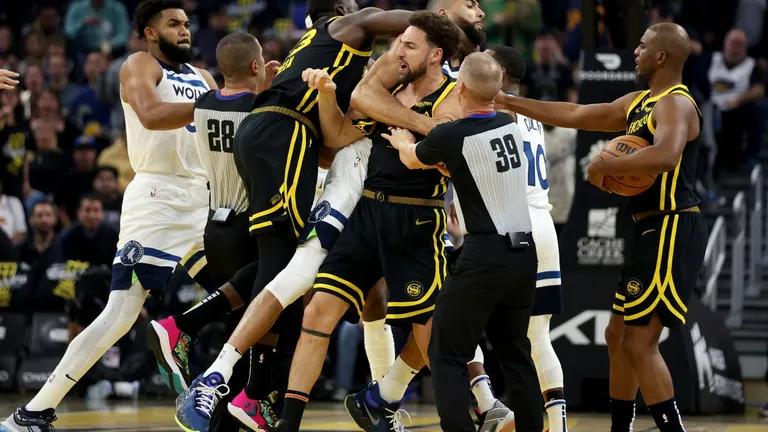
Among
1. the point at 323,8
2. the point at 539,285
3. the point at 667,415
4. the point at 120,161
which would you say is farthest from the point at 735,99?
the point at 667,415

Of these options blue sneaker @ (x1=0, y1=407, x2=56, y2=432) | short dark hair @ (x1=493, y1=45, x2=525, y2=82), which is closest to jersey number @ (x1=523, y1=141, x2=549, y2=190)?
short dark hair @ (x1=493, y1=45, x2=525, y2=82)

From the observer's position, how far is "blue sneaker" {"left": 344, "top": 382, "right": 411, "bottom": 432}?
7867mm

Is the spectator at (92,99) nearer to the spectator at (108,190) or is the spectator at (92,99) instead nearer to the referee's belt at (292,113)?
the spectator at (108,190)

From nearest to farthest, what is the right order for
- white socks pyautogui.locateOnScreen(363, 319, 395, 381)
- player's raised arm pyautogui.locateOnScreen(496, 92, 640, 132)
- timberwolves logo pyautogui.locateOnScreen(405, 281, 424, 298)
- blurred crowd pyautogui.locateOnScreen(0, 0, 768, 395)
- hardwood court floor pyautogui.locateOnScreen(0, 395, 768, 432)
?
timberwolves logo pyautogui.locateOnScreen(405, 281, 424, 298)
player's raised arm pyautogui.locateOnScreen(496, 92, 640, 132)
white socks pyautogui.locateOnScreen(363, 319, 395, 381)
hardwood court floor pyautogui.locateOnScreen(0, 395, 768, 432)
blurred crowd pyautogui.locateOnScreen(0, 0, 768, 395)

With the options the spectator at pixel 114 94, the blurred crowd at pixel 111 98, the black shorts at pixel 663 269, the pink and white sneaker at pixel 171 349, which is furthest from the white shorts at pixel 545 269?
the spectator at pixel 114 94

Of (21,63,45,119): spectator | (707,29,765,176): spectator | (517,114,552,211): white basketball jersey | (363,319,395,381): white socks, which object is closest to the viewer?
(363,319,395,381): white socks

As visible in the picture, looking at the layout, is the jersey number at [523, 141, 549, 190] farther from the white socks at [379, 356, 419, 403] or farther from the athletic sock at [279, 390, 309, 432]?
the athletic sock at [279, 390, 309, 432]

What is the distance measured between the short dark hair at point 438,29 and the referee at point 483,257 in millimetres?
489

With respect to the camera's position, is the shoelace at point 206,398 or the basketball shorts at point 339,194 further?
the basketball shorts at point 339,194

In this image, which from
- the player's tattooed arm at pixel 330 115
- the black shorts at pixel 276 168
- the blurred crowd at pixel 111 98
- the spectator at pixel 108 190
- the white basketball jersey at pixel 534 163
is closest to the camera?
the player's tattooed arm at pixel 330 115

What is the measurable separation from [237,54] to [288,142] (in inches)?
27.9

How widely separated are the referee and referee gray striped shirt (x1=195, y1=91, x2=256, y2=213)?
154 cm

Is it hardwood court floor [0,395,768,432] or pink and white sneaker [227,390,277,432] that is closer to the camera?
pink and white sneaker [227,390,277,432]

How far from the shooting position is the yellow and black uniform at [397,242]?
24.5 ft
